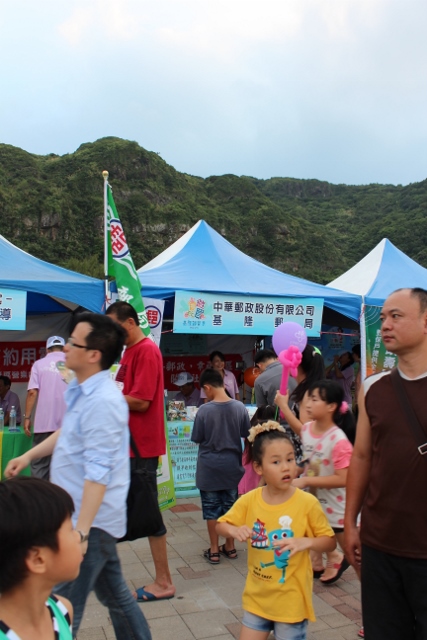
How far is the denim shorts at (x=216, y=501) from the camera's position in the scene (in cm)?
438

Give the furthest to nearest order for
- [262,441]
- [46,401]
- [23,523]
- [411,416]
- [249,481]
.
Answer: [46,401]
[249,481]
[262,441]
[411,416]
[23,523]

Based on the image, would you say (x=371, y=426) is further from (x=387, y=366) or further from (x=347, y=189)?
(x=347, y=189)

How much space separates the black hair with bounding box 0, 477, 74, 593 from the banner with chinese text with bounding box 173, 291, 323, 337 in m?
5.19

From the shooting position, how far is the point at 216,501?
14.5ft

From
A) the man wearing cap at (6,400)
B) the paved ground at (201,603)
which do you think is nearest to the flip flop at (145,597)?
the paved ground at (201,603)

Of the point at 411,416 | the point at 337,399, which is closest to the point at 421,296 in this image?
the point at 411,416

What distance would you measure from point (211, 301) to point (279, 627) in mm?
4736

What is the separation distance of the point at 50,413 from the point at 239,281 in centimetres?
299

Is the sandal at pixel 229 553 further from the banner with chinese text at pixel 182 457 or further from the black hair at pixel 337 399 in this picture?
the banner with chinese text at pixel 182 457

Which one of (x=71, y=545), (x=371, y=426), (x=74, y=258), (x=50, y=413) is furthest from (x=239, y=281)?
(x=74, y=258)

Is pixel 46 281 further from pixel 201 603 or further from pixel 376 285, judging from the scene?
pixel 376 285

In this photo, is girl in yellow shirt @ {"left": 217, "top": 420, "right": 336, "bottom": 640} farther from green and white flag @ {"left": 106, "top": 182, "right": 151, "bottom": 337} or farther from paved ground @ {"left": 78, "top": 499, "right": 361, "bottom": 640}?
green and white flag @ {"left": 106, "top": 182, "right": 151, "bottom": 337}

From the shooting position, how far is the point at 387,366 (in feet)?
26.1

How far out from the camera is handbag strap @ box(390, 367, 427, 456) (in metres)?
1.89
